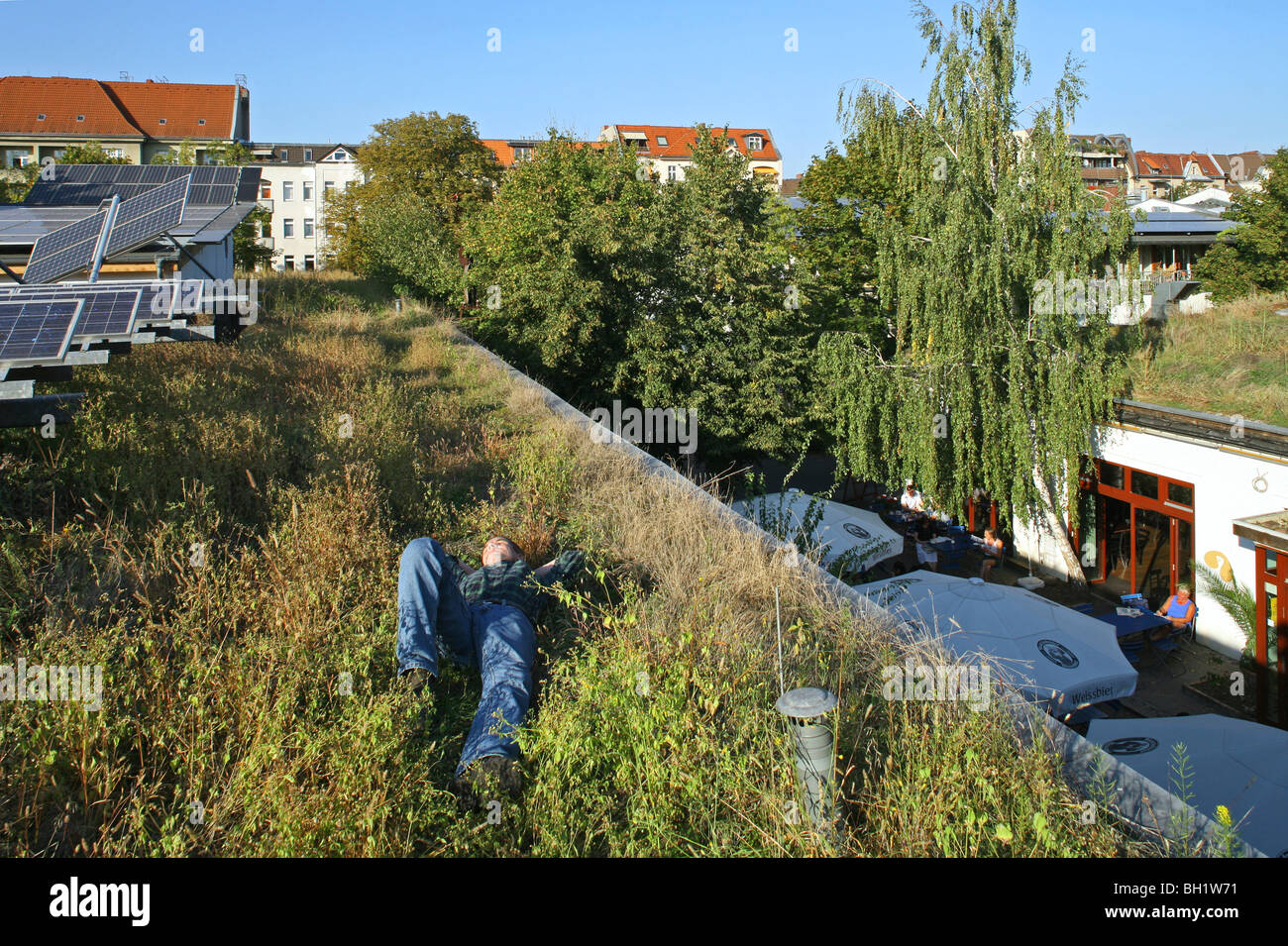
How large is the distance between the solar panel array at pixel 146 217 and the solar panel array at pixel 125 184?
115 inches

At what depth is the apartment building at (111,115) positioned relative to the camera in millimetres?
57094

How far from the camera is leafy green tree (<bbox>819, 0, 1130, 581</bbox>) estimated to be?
1523cm

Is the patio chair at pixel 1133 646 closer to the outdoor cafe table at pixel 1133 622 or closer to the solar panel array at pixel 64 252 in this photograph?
the outdoor cafe table at pixel 1133 622

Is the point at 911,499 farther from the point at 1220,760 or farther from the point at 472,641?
the point at 472,641

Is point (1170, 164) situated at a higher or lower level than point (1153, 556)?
higher

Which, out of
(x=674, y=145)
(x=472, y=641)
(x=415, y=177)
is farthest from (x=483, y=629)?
(x=674, y=145)

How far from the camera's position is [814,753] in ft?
9.70

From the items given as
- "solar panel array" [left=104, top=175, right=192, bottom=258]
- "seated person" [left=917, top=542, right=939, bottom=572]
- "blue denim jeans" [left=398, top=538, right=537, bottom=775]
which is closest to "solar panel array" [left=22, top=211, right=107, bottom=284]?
"solar panel array" [left=104, top=175, right=192, bottom=258]

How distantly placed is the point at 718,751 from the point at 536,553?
9.09 ft

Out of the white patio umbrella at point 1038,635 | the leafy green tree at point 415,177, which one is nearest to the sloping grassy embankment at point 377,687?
the white patio umbrella at point 1038,635

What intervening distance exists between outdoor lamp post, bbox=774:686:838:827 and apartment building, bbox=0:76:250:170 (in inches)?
2512

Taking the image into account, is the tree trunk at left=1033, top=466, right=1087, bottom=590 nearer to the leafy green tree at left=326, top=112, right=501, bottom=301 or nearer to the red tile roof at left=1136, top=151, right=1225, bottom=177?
the leafy green tree at left=326, top=112, right=501, bottom=301

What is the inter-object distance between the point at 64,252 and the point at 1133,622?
50.0 ft
